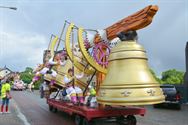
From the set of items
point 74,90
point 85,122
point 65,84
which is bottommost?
point 85,122

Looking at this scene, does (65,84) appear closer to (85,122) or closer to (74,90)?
(74,90)

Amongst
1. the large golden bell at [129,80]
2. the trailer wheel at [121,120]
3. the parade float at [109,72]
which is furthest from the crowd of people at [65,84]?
the large golden bell at [129,80]

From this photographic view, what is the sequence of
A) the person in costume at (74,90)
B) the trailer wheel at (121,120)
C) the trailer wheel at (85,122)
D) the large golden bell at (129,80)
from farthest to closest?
the person in costume at (74,90)
the trailer wheel at (121,120)
the trailer wheel at (85,122)
the large golden bell at (129,80)

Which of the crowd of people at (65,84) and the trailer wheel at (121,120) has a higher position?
the crowd of people at (65,84)

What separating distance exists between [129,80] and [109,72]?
0.86m

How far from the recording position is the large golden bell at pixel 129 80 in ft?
28.3

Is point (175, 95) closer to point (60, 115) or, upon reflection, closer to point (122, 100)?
point (60, 115)

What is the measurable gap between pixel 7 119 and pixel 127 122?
19.2 ft

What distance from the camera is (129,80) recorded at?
888 cm

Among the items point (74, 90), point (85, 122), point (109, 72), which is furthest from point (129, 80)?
point (74, 90)

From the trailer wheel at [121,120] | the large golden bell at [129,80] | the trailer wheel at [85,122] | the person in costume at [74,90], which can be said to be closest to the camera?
the large golden bell at [129,80]

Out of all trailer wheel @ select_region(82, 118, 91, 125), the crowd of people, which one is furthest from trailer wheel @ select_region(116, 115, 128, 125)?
the crowd of people

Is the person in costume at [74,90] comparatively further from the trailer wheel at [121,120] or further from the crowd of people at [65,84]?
the trailer wheel at [121,120]

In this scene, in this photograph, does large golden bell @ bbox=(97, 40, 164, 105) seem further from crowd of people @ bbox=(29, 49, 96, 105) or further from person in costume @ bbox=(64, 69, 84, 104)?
person in costume @ bbox=(64, 69, 84, 104)
